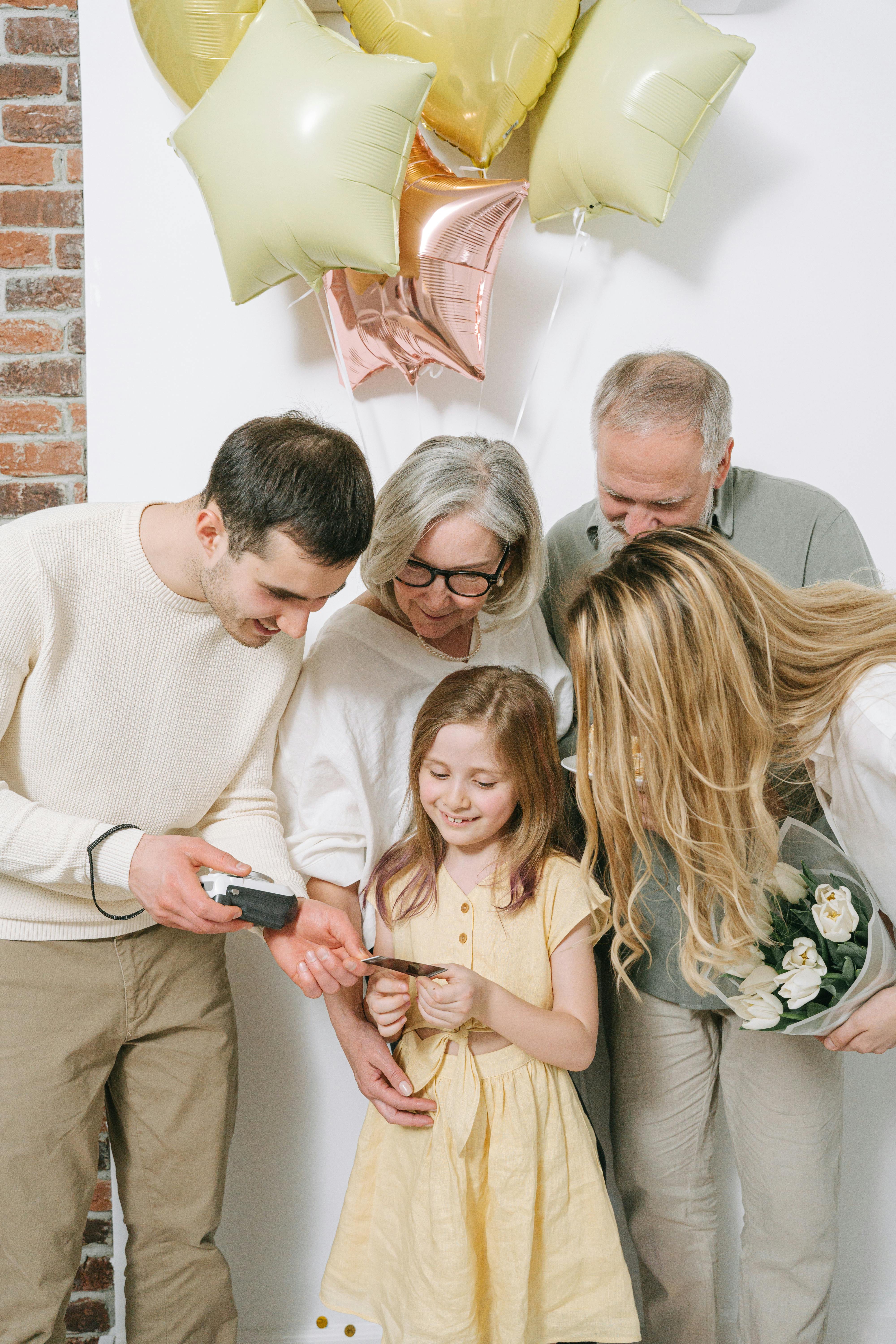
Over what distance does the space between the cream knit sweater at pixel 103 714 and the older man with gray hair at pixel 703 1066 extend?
1.97 ft

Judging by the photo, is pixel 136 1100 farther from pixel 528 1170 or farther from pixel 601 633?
pixel 601 633

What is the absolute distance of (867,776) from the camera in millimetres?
1229

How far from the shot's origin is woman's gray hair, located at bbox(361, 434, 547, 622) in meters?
1.41

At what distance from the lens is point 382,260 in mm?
1417

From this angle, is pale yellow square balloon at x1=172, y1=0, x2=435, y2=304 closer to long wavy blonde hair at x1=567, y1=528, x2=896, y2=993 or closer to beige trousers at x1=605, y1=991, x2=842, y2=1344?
long wavy blonde hair at x1=567, y1=528, x2=896, y2=993

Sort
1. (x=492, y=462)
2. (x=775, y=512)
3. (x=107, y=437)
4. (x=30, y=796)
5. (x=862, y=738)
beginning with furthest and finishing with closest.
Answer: (x=107, y=437) < (x=775, y=512) < (x=492, y=462) < (x=30, y=796) < (x=862, y=738)

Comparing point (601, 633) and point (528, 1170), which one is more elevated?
point (601, 633)

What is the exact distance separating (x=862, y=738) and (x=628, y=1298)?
0.90 metres

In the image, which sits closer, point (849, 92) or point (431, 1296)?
point (431, 1296)

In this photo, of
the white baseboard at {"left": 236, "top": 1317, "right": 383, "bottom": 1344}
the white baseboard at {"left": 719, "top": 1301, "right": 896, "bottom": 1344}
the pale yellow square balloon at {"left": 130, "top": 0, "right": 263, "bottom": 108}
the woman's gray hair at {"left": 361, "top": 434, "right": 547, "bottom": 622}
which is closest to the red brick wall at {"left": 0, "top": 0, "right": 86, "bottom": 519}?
the pale yellow square balloon at {"left": 130, "top": 0, "right": 263, "bottom": 108}

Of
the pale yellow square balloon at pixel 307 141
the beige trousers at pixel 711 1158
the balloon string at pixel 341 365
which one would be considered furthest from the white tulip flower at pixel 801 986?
the pale yellow square balloon at pixel 307 141

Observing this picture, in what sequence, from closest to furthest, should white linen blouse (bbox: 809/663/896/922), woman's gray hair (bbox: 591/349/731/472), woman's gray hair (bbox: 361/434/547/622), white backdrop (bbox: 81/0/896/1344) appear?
white linen blouse (bbox: 809/663/896/922)
woman's gray hair (bbox: 361/434/547/622)
woman's gray hair (bbox: 591/349/731/472)
white backdrop (bbox: 81/0/896/1344)

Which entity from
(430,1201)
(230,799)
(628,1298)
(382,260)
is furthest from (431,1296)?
(382,260)

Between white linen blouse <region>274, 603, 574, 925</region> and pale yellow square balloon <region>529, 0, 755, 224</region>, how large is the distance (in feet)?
2.42
